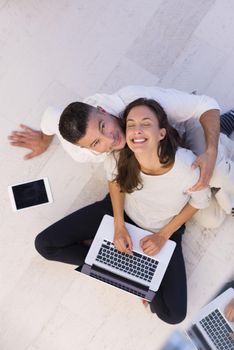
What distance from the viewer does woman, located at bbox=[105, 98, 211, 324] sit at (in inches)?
57.8

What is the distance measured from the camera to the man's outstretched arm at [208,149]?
1.57 m

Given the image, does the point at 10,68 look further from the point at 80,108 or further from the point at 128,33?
the point at 80,108

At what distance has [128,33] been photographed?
7.09 feet

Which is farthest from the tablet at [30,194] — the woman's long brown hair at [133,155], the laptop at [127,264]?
the woman's long brown hair at [133,155]

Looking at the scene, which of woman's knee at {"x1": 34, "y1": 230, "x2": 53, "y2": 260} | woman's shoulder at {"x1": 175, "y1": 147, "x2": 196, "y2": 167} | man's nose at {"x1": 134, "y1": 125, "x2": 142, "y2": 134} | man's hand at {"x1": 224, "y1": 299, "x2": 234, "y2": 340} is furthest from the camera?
woman's knee at {"x1": 34, "y1": 230, "x2": 53, "y2": 260}

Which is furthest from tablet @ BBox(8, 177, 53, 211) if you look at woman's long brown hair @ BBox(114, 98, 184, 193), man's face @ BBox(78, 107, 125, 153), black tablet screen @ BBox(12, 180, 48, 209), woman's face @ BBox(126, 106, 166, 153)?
woman's face @ BBox(126, 106, 166, 153)

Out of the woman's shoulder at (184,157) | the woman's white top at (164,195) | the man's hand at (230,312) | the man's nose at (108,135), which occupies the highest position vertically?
the woman's shoulder at (184,157)

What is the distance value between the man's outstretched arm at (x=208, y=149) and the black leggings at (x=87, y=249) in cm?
36

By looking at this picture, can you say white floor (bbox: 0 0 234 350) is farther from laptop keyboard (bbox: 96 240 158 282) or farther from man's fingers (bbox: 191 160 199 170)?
man's fingers (bbox: 191 160 199 170)

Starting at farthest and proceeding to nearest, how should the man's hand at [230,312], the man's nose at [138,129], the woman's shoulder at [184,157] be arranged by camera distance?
the man's hand at [230,312]
the woman's shoulder at [184,157]
the man's nose at [138,129]

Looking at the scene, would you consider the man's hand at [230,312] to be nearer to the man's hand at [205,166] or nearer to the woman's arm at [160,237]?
the woman's arm at [160,237]

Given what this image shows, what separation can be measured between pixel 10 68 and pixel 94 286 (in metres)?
1.18

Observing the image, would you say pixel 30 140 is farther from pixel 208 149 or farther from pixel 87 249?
pixel 208 149

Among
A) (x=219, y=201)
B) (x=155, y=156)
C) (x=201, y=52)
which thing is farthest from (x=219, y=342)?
(x=201, y=52)
